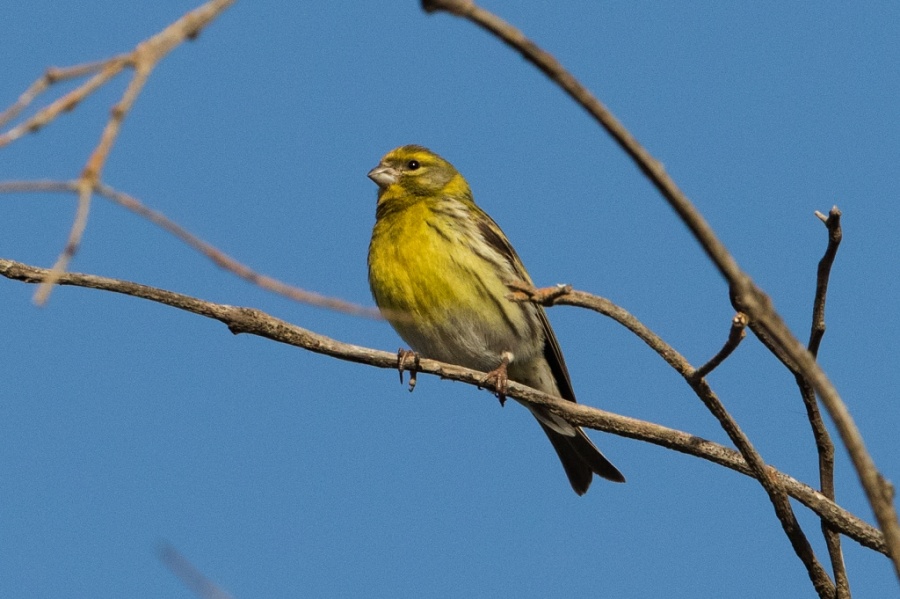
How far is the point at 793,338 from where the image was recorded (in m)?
1.57

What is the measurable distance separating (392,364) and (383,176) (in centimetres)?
381

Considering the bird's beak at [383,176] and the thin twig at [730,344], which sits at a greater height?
the bird's beak at [383,176]

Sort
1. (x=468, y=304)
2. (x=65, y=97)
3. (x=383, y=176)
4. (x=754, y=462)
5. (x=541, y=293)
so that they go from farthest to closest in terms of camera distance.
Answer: (x=383, y=176), (x=468, y=304), (x=754, y=462), (x=541, y=293), (x=65, y=97)

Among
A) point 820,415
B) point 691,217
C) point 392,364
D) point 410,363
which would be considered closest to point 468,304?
point 410,363

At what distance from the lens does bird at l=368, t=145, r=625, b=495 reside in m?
6.97

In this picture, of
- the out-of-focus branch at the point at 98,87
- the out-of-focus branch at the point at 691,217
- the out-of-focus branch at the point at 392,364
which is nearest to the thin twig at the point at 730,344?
the out-of-focus branch at the point at 392,364

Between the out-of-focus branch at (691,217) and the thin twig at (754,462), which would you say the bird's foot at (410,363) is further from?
the out-of-focus branch at (691,217)

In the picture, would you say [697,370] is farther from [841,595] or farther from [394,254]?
[394,254]

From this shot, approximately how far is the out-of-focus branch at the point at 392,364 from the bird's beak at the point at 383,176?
371 centimetres

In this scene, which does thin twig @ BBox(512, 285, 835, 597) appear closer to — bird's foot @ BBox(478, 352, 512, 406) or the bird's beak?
bird's foot @ BBox(478, 352, 512, 406)

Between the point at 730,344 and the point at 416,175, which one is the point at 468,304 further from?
the point at 730,344

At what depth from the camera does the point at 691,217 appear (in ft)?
4.91

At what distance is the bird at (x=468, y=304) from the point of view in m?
6.97

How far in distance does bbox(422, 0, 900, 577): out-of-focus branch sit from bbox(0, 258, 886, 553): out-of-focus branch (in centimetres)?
188
